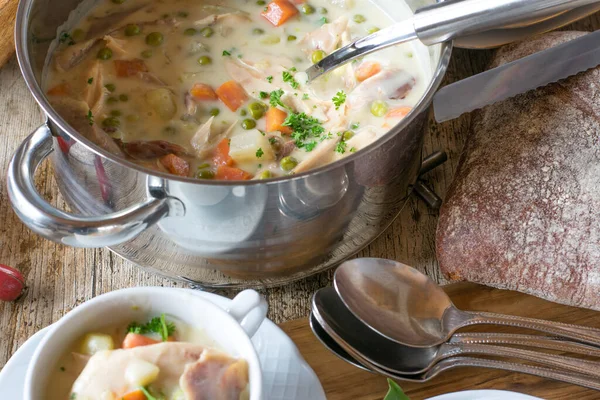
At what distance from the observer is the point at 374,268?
2082mm

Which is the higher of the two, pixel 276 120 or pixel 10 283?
pixel 276 120

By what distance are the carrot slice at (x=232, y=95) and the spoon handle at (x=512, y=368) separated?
978mm

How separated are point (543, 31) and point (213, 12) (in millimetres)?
1113

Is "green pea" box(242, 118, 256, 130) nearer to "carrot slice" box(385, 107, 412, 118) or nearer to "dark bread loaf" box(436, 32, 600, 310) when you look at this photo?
"carrot slice" box(385, 107, 412, 118)

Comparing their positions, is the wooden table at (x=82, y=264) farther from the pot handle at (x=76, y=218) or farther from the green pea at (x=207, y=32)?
the green pea at (x=207, y=32)

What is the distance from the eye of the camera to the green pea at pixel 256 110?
7.45 ft

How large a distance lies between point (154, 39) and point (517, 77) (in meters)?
1.17

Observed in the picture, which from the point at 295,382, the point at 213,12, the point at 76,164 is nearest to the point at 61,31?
the point at 213,12

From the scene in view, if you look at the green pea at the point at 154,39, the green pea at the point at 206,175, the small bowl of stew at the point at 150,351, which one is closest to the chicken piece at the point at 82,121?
the green pea at the point at 206,175

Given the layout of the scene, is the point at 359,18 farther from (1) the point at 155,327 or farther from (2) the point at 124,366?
(2) the point at 124,366

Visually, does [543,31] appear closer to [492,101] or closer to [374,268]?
[492,101]

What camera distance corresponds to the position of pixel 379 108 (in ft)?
7.49

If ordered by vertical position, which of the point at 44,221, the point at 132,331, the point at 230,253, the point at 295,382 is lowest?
the point at 295,382

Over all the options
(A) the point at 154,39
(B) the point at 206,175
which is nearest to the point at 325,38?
(A) the point at 154,39
